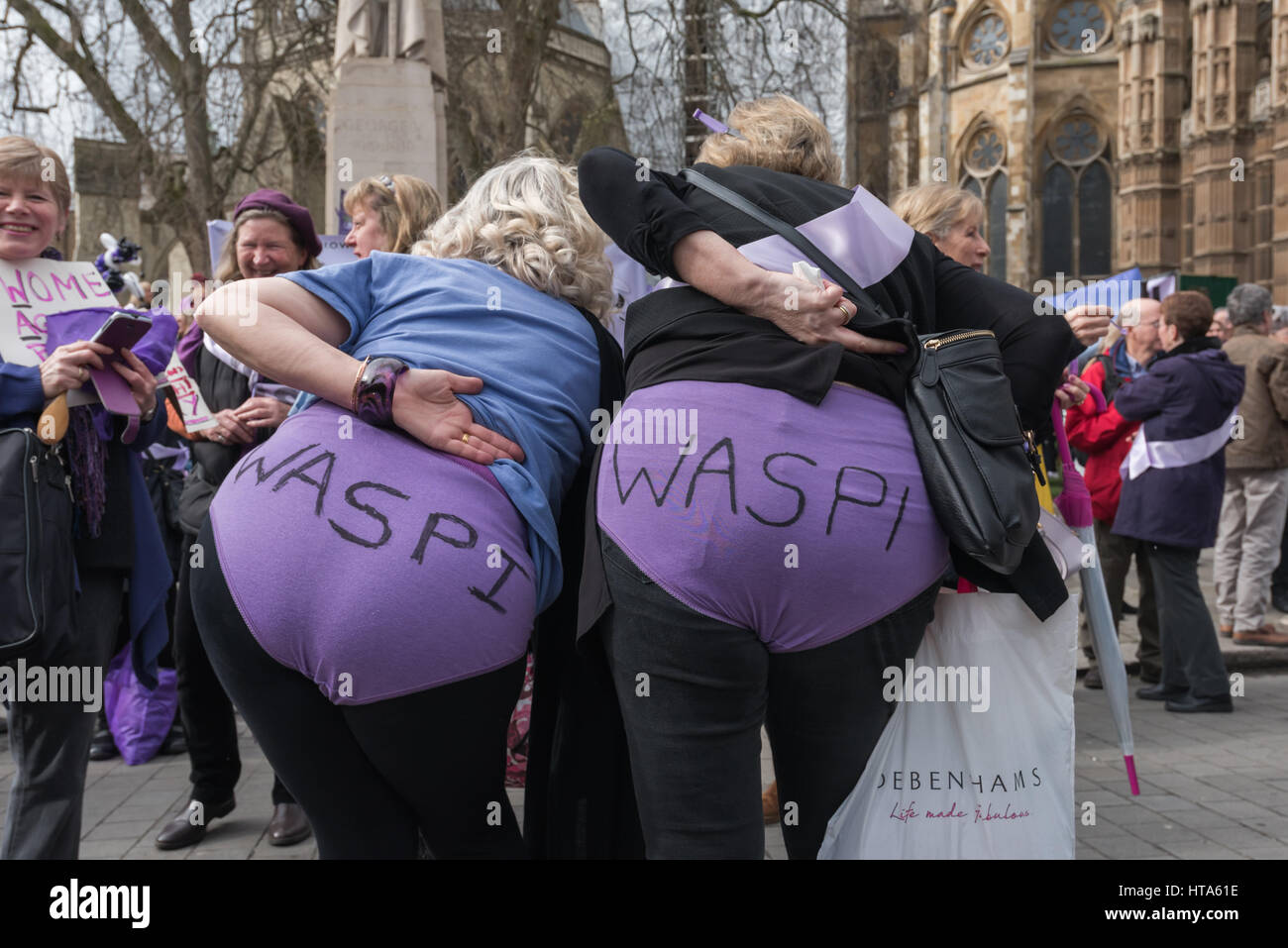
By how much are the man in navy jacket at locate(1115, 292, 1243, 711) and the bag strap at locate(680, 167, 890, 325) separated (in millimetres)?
4896

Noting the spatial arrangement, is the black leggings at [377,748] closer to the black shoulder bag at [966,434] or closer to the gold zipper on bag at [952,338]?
the black shoulder bag at [966,434]

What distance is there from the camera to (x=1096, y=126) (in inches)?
1634

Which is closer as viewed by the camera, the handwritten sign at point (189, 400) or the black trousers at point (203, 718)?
the handwritten sign at point (189, 400)

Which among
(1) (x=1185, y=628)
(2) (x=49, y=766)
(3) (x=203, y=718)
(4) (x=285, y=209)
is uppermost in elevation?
(4) (x=285, y=209)

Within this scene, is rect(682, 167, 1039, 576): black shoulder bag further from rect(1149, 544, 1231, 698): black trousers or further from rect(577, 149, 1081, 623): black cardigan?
rect(1149, 544, 1231, 698): black trousers

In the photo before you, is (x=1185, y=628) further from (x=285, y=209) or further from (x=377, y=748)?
(x=377, y=748)

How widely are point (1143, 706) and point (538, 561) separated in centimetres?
532

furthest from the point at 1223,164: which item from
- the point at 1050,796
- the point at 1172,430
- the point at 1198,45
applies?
the point at 1050,796

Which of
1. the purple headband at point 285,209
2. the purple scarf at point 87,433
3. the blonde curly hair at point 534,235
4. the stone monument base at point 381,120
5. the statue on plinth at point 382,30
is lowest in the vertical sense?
the purple scarf at point 87,433

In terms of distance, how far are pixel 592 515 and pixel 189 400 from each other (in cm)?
269

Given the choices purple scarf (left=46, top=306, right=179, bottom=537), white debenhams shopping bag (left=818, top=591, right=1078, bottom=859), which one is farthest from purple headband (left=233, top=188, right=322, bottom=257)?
white debenhams shopping bag (left=818, top=591, right=1078, bottom=859)

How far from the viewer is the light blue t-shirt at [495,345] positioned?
220 cm

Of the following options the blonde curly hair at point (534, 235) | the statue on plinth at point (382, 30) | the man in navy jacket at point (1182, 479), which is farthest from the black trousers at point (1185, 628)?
the statue on plinth at point (382, 30)

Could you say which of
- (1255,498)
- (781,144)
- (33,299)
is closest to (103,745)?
(33,299)
